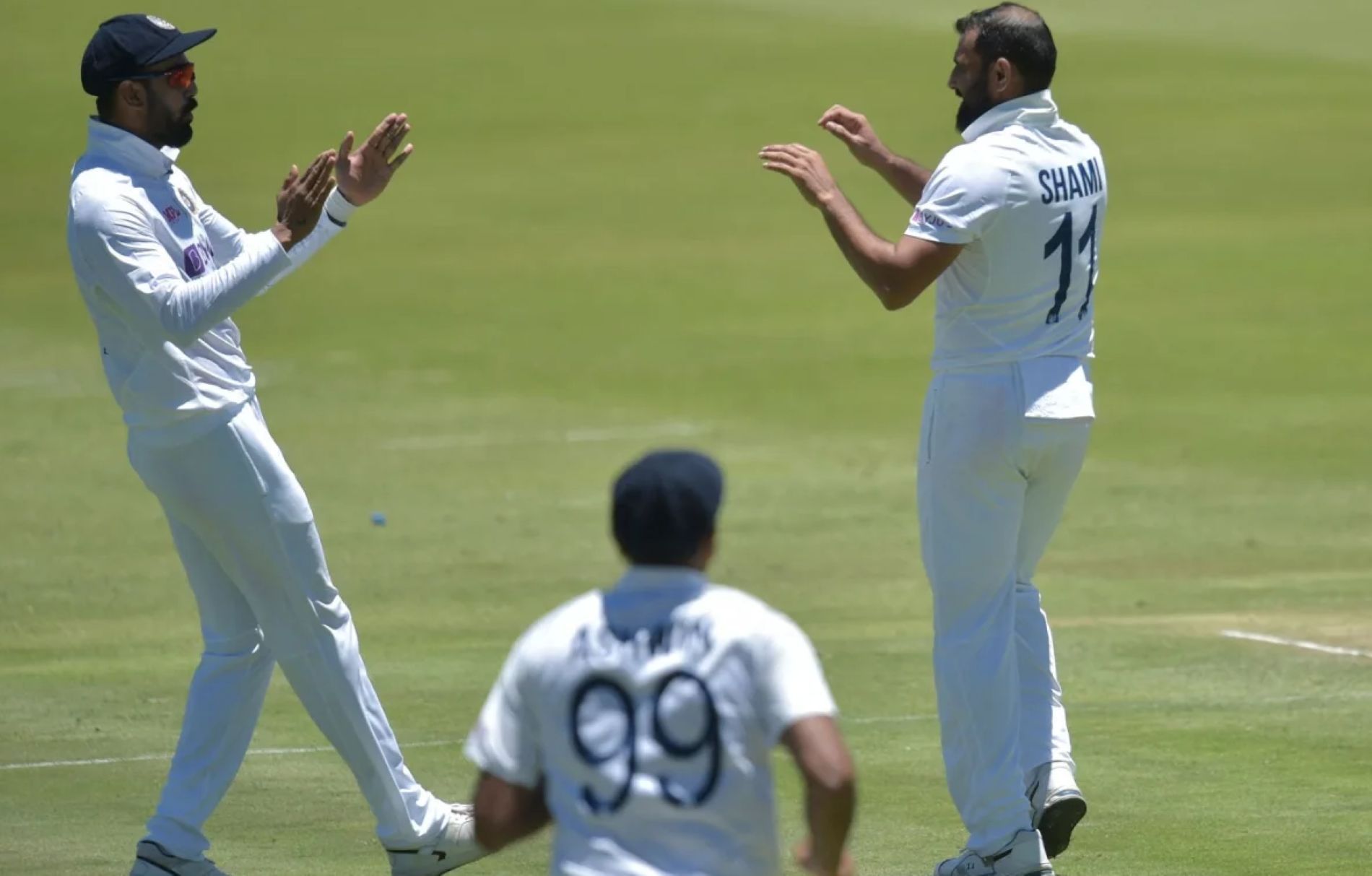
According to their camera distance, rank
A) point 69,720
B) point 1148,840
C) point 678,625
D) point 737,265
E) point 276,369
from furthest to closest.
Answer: point 737,265
point 276,369
point 69,720
point 1148,840
point 678,625

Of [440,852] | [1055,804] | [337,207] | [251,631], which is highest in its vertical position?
[337,207]

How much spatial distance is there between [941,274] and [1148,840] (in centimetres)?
221

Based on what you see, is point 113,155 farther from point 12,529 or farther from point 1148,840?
point 12,529

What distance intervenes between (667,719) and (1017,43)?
3.55 m

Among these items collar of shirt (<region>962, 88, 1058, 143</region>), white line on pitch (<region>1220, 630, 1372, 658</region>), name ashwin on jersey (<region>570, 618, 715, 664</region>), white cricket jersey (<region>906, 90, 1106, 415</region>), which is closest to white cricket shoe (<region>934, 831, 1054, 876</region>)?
white cricket jersey (<region>906, 90, 1106, 415</region>)

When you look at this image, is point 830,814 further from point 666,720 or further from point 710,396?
point 710,396

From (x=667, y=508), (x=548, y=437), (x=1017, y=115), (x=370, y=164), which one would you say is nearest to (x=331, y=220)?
(x=370, y=164)

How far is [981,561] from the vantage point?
7938mm

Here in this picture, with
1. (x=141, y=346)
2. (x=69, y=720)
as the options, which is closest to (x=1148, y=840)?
(x=141, y=346)

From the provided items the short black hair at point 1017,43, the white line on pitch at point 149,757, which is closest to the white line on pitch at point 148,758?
the white line on pitch at point 149,757

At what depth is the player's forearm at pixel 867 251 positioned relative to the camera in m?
7.69

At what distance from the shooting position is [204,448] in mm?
7980

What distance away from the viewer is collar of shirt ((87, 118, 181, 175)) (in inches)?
317

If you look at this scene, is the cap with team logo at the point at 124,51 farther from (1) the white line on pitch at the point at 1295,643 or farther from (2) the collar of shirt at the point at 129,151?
(1) the white line on pitch at the point at 1295,643
